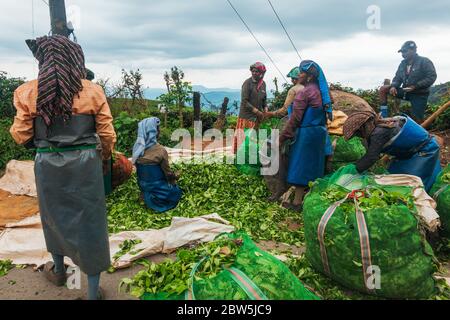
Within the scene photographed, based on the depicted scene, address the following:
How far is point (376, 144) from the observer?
3729mm

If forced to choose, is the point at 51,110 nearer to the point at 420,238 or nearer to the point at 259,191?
the point at 420,238

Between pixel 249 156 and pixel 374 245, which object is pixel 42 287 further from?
pixel 249 156

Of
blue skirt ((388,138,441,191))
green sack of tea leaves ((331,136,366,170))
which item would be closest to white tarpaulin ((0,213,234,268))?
blue skirt ((388,138,441,191))

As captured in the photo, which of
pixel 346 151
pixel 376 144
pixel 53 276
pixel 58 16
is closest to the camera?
pixel 53 276

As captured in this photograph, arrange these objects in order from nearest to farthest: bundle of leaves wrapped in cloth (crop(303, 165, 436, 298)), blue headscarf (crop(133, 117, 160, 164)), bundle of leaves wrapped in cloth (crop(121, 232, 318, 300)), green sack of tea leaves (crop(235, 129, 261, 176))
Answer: bundle of leaves wrapped in cloth (crop(121, 232, 318, 300)), bundle of leaves wrapped in cloth (crop(303, 165, 436, 298)), blue headscarf (crop(133, 117, 160, 164)), green sack of tea leaves (crop(235, 129, 261, 176))

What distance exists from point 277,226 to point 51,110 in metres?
2.85

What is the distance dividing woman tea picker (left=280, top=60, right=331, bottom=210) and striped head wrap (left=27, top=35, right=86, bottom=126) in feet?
9.26

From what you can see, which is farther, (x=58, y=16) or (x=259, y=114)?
(x=259, y=114)

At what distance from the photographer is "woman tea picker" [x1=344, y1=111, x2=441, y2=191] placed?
3729 mm

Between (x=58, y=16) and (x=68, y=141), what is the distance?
372cm

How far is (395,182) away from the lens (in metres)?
3.54

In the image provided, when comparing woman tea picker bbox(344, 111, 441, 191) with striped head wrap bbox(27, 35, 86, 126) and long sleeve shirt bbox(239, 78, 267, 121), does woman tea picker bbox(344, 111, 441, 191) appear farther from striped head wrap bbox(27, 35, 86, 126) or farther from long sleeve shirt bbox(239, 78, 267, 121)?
long sleeve shirt bbox(239, 78, 267, 121)

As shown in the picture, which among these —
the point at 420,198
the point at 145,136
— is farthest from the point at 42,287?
the point at 420,198
